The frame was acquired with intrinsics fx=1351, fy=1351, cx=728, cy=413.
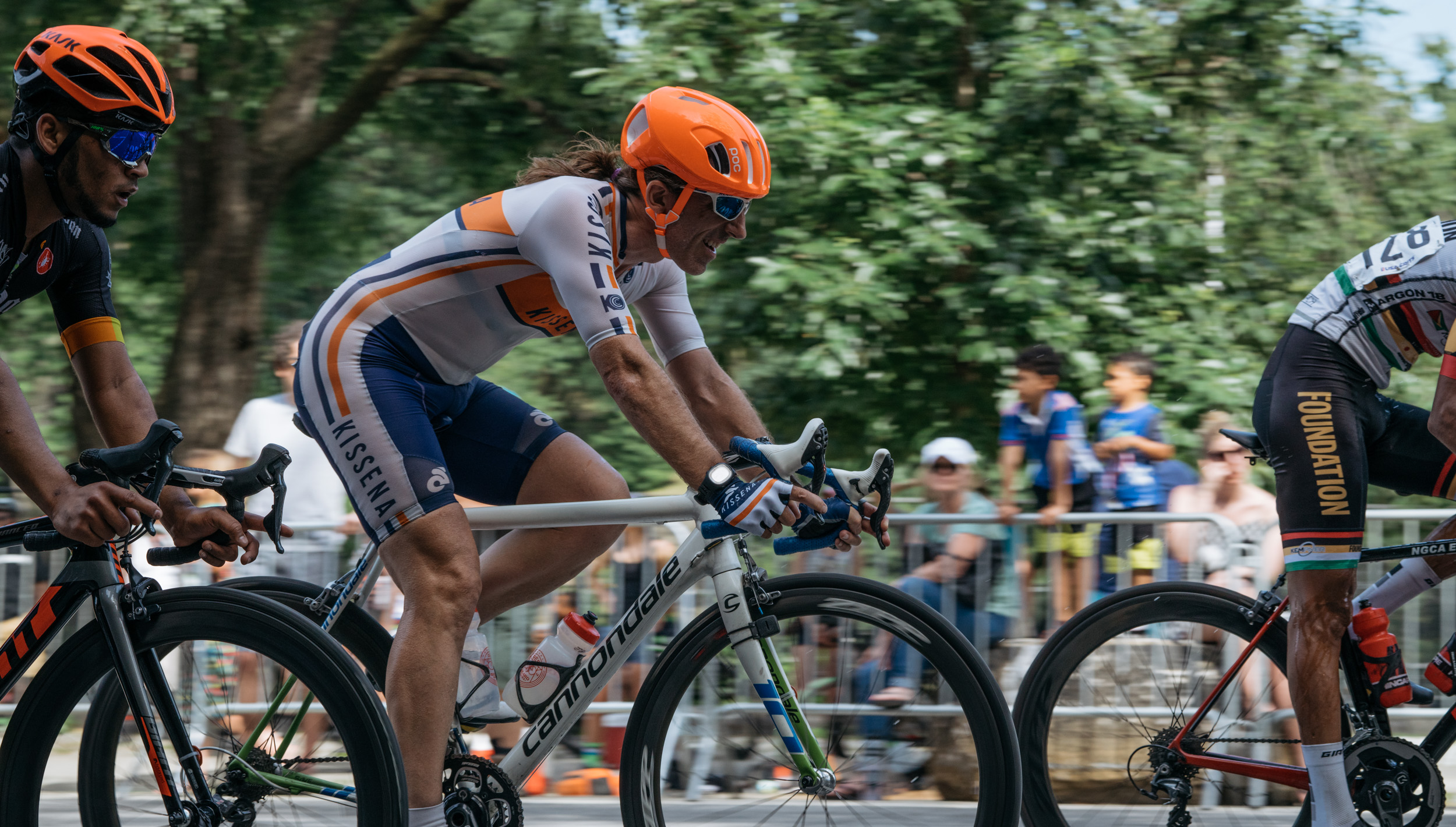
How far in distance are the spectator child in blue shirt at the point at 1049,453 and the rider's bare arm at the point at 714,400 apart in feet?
7.64

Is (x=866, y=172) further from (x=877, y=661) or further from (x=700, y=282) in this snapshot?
(x=877, y=661)

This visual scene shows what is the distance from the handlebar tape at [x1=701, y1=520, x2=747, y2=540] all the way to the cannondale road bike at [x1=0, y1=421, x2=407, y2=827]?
32.5 inches

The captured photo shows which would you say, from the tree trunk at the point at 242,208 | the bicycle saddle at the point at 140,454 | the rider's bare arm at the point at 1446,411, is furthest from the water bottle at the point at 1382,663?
the tree trunk at the point at 242,208

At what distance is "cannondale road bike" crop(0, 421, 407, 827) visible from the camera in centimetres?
267

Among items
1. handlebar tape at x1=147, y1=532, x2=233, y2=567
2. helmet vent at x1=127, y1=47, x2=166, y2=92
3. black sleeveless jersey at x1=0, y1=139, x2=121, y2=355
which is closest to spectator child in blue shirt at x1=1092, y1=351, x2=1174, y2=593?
handlebar tape at x1=147, y1=532, x2=233, y2=567

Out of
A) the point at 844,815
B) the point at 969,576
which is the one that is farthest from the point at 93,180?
the point at 969,576

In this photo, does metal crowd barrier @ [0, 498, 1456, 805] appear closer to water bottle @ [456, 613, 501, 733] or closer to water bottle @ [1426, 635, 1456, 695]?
water bottle @ [1426, 635, 1456, 695]

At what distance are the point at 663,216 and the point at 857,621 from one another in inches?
Answer: 39.8

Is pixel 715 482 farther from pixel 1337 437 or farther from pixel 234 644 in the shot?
pixel 1337 437

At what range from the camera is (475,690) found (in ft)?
10.6

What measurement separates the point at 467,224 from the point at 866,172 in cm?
453

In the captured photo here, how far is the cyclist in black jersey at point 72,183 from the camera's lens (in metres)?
2.64

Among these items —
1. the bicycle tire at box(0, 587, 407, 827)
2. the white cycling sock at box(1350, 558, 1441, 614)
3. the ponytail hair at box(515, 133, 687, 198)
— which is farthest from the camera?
the white cycling sock at box(1350, 558, 1441, 614)

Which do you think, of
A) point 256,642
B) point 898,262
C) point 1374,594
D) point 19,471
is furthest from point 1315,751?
point 898,262
